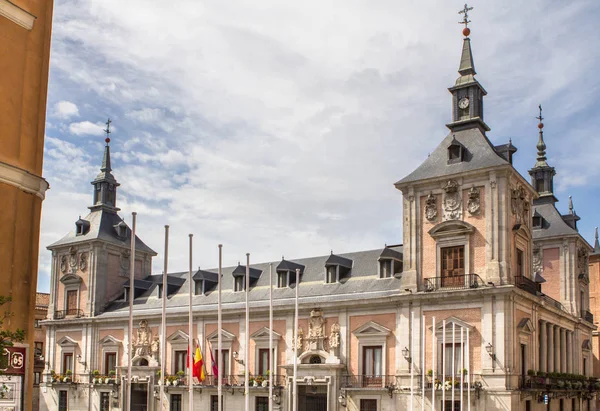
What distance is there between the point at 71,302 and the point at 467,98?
32161mm

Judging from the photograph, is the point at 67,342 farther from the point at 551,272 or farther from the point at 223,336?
the point at 551,272

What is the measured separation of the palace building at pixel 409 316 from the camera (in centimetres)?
3853

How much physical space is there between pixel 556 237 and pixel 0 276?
142 ft

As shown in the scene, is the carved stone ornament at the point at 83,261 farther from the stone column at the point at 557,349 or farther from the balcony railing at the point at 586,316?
the balcony railing at the point at 586,316

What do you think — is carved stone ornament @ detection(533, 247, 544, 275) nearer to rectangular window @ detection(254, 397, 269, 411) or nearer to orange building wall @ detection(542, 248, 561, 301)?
orange building wall @ detection(542, 248, 561, 301)

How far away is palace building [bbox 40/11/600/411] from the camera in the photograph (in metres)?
38.5

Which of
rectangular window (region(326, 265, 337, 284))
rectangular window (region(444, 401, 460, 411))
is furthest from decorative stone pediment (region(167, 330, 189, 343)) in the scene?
rectangular window (region(444, 401, 460, 411))

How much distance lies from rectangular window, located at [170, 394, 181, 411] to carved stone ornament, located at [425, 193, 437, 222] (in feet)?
64.4

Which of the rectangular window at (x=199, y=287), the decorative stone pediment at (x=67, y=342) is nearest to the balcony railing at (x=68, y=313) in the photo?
the decorative stone pediment at (x=67, y=342)

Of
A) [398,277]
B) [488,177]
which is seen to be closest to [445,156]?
[488,177]

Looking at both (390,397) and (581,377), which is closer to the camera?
(390,397)

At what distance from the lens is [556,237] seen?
5231 centimetres

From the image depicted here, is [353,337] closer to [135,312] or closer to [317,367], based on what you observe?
[317,367]

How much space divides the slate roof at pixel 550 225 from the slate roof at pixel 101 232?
29.8 metres
